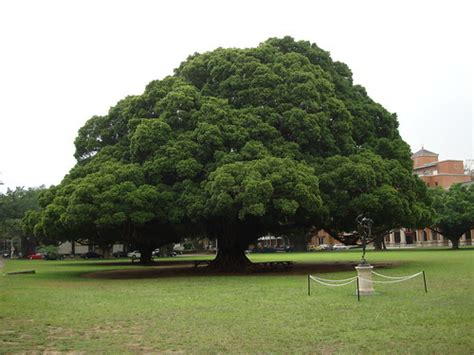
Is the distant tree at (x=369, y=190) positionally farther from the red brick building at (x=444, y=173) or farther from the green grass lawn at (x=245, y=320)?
the red brick building at (x=444, y=173)

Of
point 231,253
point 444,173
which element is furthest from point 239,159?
point 444,173

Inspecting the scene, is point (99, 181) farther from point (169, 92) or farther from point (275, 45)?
point (275, 45)

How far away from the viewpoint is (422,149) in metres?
85.1

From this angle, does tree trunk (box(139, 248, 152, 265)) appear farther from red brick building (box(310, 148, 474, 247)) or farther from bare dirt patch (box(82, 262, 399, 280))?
red brick building (box(310, 148, 474, 247))

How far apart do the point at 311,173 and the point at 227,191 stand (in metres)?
4.14

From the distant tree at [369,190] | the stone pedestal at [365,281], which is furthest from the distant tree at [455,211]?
the stone pedestal at [365,281]

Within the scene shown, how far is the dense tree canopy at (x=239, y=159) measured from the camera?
2133 cm

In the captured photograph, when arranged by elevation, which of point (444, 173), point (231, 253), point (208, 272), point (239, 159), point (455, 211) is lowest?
point (208, 272)

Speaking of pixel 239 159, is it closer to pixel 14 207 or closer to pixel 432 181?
pixel 14 207

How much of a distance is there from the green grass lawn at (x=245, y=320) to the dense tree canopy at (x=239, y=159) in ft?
17.0

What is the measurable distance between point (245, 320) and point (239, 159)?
486 inches

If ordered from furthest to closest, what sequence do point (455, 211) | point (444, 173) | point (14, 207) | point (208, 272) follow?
point (444, 173) → point (14, 207) → point (455, 211) → point (208, 272)

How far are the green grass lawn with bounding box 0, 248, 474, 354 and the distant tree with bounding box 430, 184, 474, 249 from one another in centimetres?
3595

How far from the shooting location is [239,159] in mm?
22500
